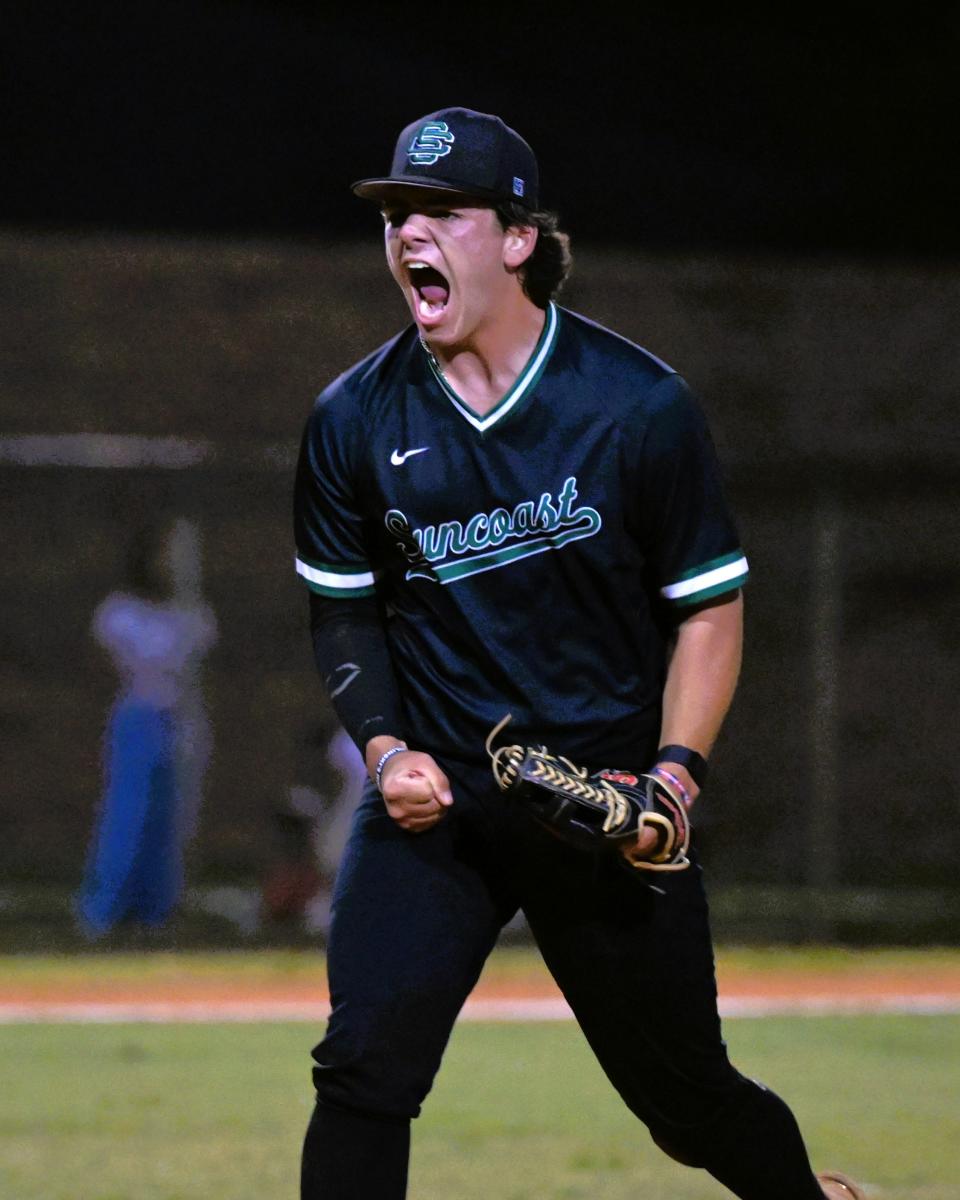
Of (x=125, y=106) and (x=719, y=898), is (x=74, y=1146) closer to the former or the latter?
(x=719, y=898)

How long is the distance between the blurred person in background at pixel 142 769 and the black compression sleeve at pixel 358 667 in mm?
7843

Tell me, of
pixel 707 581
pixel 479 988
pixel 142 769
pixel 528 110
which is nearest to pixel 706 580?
pixel 707 581

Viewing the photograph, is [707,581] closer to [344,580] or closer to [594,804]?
[594,804]

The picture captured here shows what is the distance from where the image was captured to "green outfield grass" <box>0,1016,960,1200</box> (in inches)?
251

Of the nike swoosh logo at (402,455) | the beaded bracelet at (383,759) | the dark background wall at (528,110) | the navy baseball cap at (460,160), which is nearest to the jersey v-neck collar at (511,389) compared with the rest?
the nike swoosh logo at (402,455)

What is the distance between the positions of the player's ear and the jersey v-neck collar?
172mm

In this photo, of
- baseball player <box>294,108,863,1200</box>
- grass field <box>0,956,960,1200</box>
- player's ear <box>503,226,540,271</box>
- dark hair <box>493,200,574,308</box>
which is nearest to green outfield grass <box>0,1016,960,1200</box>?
grass field <box>0,956,960,1200</box>

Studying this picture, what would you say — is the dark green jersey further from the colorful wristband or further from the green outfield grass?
the green outfield grass

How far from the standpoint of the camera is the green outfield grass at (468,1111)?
6.38m

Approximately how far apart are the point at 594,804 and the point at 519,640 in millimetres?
419

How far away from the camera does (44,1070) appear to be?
8344mm

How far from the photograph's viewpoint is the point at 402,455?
14.7 feet

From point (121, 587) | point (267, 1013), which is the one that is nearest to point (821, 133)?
point (121, 587)

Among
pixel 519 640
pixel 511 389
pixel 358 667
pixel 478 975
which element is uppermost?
pixel 511 389
